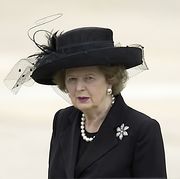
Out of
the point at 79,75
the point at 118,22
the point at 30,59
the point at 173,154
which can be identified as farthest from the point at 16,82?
the point at 118,22

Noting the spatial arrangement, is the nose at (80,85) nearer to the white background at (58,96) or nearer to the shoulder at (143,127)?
Result: the shoulder at (143,127)

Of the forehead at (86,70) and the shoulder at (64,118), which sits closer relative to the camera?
the forehead at (86,70)

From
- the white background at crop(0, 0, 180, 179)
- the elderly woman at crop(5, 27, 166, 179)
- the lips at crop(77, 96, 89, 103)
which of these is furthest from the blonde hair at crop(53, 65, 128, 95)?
the white background at crop(0, 0, 180, 179)

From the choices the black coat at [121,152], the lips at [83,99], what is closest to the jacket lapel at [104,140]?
the black coat at [121,152]

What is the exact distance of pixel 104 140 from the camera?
85.9 inches

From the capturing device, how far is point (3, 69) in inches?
201

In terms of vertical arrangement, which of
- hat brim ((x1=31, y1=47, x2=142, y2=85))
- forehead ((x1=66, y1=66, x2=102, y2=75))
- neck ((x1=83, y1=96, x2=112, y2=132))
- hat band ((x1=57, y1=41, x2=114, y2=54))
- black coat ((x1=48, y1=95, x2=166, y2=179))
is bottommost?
black coat ((x1=48, y1=95, x2=166, y2=179))

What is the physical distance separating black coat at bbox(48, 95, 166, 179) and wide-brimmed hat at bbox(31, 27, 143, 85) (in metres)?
0.17

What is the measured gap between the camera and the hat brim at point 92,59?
6.89ft

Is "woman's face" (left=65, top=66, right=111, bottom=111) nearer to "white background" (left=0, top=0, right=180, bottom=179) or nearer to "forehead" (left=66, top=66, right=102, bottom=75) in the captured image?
"forehead" (left=66, top=66, right=102, bottom=75)

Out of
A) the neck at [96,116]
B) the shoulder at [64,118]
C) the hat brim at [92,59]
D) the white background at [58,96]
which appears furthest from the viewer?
the white background at [58,96]

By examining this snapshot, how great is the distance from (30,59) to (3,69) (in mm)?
2786

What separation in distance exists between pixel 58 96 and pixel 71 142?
2523 millimetres

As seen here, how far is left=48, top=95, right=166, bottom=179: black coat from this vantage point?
6.92 feet
